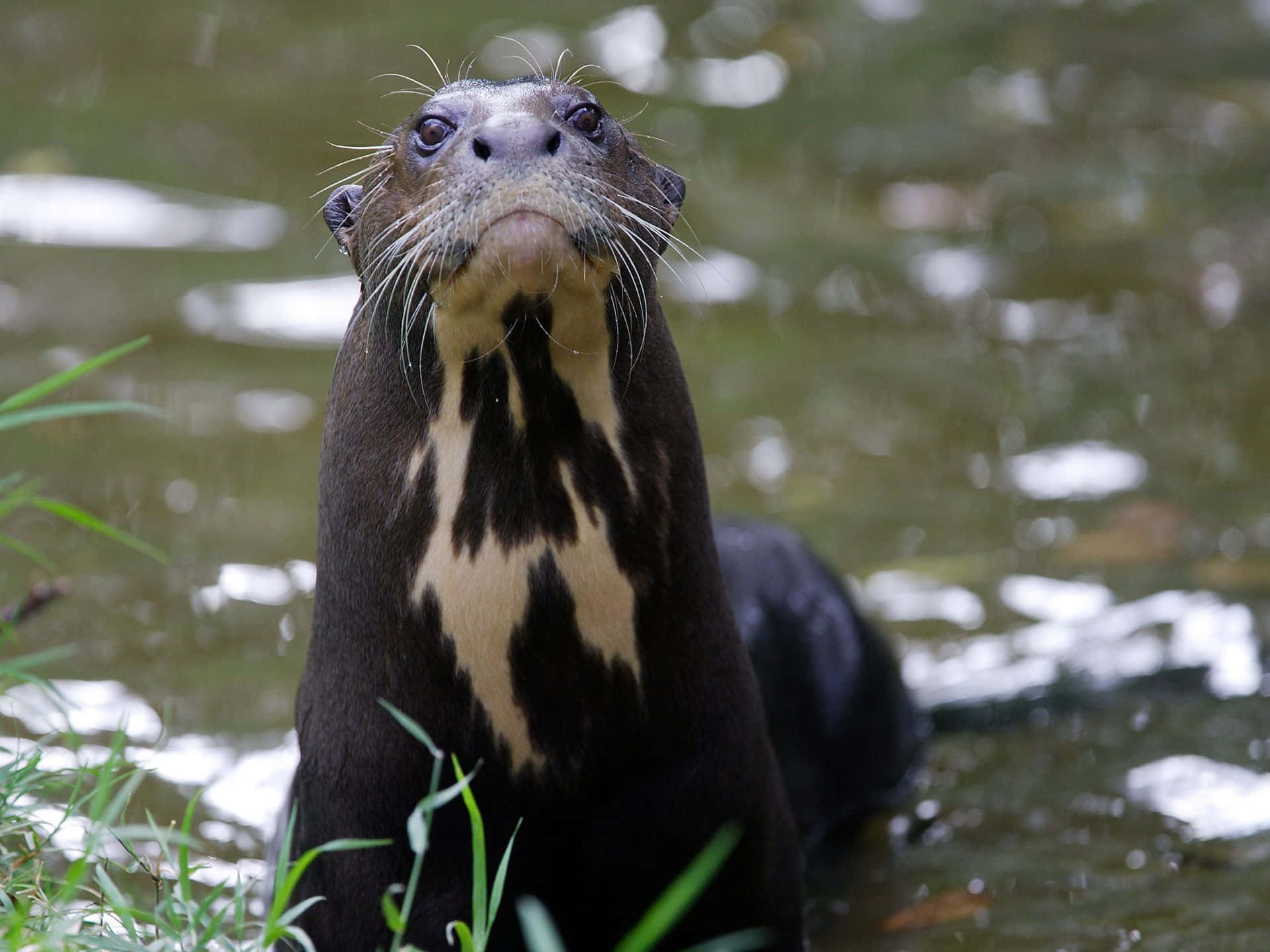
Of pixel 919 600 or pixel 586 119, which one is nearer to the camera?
pixel 586 119

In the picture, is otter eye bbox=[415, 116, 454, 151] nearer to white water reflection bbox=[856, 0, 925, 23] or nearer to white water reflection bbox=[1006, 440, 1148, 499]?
white water reflection bbox=[1006, 440, 1148, 499]

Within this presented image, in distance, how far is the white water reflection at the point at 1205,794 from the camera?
413 centimetres

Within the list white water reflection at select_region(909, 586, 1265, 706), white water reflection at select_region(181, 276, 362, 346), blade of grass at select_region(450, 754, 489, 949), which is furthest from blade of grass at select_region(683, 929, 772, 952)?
white water reflection at select_region(181, 276, 362, 346)

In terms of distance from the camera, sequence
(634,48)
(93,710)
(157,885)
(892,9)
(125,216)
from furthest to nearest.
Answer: (892,9)
(634,48)
(125,216)
(93,710)
(157,885)

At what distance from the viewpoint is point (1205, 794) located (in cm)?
429

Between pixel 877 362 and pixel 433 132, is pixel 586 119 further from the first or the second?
pixel 877 362

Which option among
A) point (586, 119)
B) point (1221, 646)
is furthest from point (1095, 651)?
point (586, 119)

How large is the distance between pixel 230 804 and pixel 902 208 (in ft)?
17.2

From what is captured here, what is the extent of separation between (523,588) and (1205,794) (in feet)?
7.04

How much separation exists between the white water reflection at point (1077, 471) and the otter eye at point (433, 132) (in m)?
3.65

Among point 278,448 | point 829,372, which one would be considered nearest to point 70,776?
point 278,448

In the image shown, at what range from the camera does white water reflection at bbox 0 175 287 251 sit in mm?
7781

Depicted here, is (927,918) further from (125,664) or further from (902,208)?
(902,208)

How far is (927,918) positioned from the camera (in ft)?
12.5
